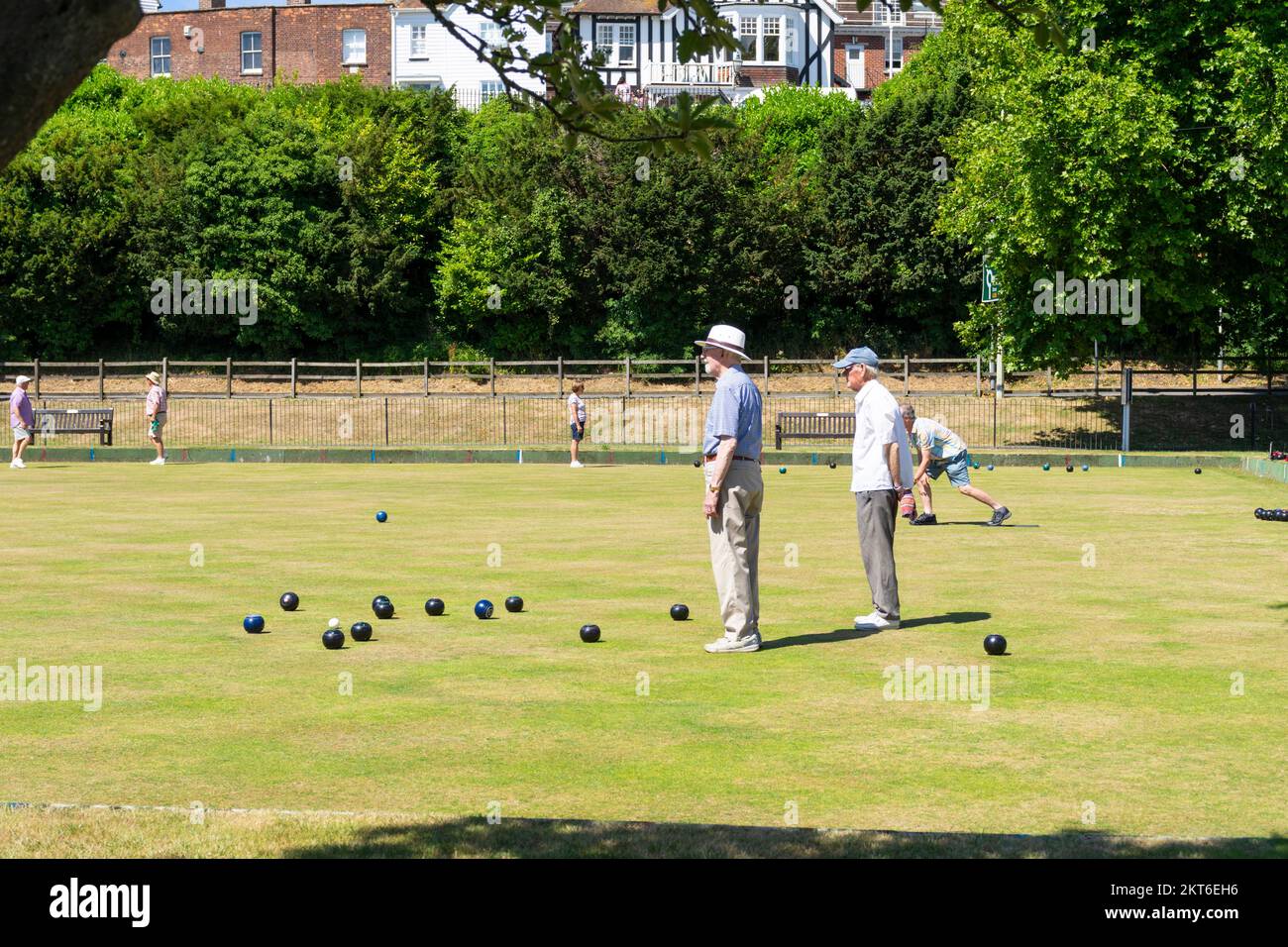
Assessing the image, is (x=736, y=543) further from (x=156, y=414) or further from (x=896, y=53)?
(x=896, y=53)

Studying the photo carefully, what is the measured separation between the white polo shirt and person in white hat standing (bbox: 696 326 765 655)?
1410 mm

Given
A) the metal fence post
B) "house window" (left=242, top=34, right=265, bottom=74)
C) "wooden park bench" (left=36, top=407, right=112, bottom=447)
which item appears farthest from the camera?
"house window" (left=242, top=34, right=265, bottom=74)

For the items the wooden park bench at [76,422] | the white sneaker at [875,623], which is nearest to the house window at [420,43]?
the wooden park bench at [76,422]

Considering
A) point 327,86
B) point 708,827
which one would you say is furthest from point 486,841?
point 327,86

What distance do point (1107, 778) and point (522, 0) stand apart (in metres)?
4.45

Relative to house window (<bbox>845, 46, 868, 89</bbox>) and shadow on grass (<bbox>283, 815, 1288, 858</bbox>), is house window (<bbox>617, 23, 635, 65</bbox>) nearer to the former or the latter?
house window (<bbox>845, 46, 868, 89</bbox>)

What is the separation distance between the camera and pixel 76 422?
43656 mm

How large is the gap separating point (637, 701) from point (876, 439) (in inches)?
147

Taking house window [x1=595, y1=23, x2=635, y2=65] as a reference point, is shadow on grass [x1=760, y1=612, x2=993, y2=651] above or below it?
below

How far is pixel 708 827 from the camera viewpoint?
20.7 ft

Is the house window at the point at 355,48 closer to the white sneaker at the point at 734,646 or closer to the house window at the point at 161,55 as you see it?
the house window at the point at 161,55

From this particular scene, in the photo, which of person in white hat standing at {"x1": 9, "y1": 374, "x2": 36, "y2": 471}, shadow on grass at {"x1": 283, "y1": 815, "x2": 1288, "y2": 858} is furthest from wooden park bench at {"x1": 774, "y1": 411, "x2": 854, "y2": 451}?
shadow on grass at {"x1": 283, "y1": 815, "x2": 1288, "y2": 858}

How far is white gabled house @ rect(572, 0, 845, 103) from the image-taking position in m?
80.5

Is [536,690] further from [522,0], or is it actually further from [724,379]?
[522,0]
